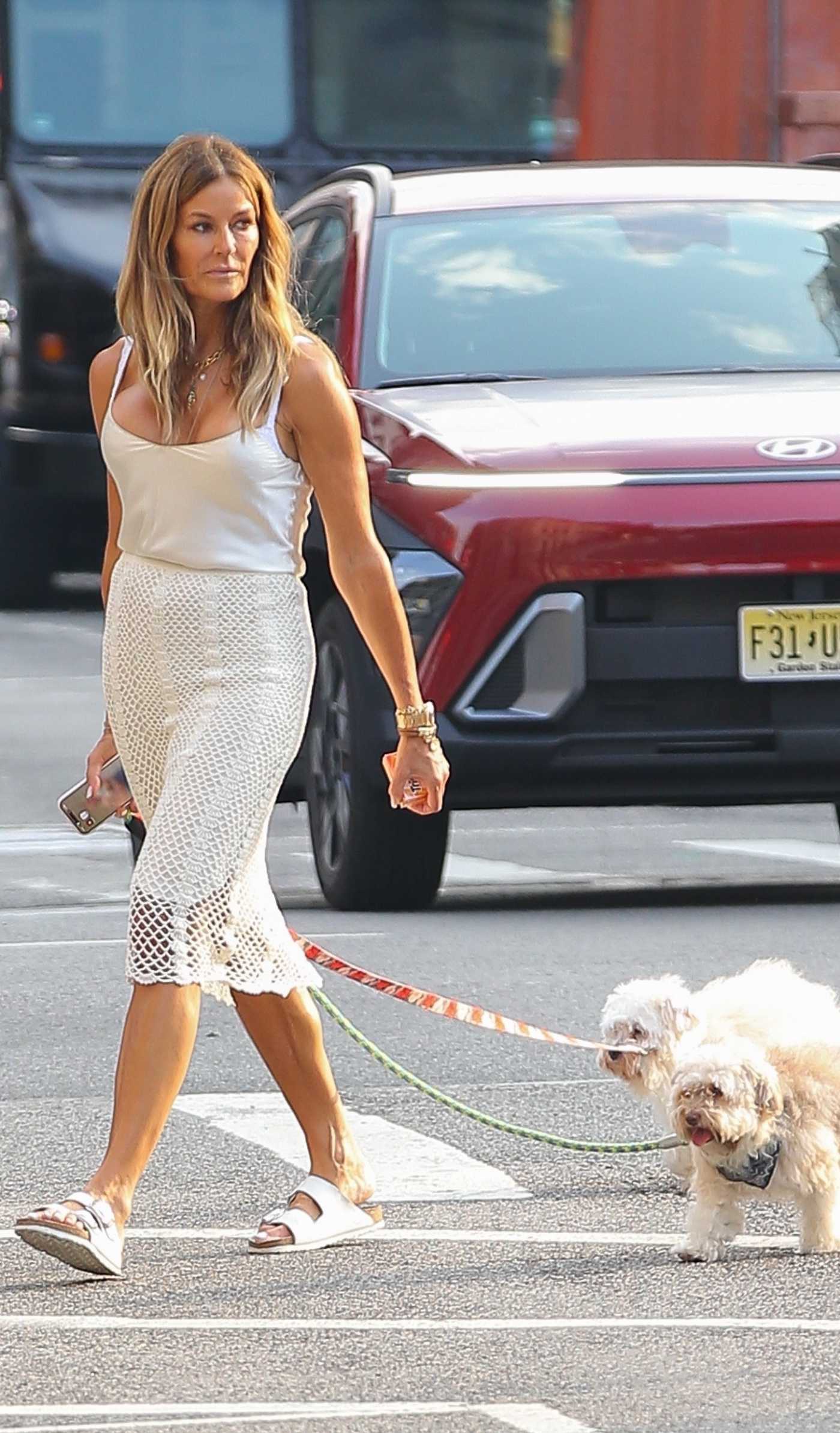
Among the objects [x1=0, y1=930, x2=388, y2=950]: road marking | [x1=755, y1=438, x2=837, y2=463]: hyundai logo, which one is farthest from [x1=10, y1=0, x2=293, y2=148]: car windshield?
[x1=755, y1=438, x2=837, y2=463]: hyundai logo

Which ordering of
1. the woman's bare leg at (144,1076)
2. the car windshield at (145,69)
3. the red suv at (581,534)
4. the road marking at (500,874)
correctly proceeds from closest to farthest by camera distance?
1. the woman's bare leg at (144,1076)
2. the red suv at (581,534)
3. the road marking at (500,874)
4. the car windshield at (145,69)

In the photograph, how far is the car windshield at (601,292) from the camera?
933cm

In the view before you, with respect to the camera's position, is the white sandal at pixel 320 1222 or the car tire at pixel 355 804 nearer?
the white sandal at pixel 320 1222

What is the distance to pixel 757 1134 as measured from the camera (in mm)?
4867

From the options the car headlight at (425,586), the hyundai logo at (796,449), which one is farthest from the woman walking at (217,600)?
the hyundai logo at (796,449)

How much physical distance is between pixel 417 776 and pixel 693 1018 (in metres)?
0.63

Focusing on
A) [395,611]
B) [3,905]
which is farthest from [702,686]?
[395,611]

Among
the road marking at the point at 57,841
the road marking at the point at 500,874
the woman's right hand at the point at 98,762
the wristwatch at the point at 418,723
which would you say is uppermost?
the wristwatch at the point at 418,723

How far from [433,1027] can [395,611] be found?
8.41 feet

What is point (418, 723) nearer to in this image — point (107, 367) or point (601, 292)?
point (107, 367)

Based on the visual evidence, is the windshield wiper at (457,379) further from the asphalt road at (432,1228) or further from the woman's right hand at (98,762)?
the woman's right hand at (98,762)

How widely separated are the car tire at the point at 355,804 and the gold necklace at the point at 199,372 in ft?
12.2

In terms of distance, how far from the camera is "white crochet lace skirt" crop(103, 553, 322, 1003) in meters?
5.02

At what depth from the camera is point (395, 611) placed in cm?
514
